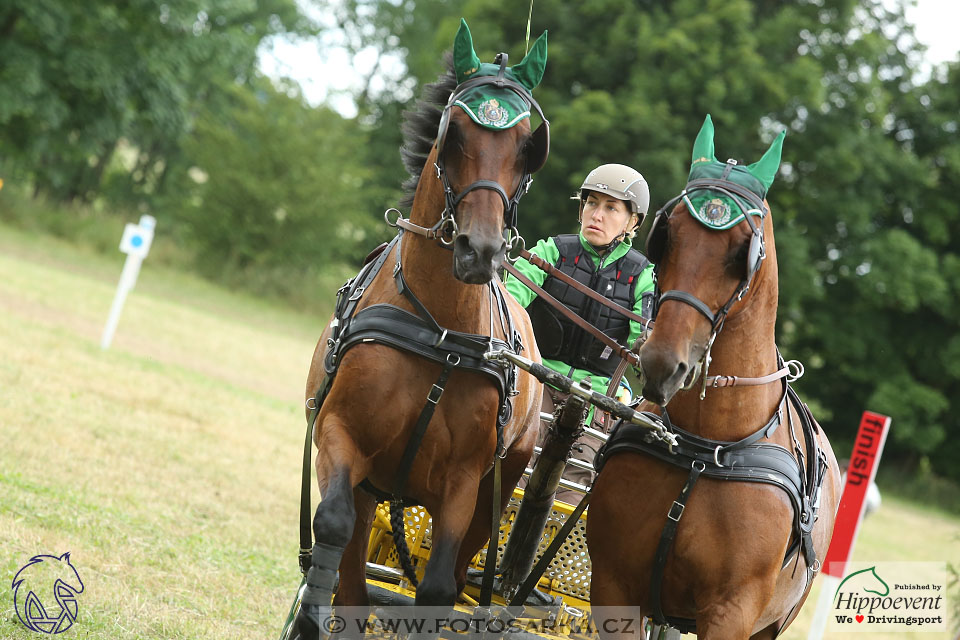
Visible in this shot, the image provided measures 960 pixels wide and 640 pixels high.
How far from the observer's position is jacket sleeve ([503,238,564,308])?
16.6ft

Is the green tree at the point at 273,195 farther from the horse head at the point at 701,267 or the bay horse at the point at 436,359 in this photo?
the horse head at the point at 701,267

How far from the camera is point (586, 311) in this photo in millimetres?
5070

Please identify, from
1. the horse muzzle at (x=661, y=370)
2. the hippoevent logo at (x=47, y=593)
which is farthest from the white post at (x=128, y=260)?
the horse muzzle at (x=661, y=370)

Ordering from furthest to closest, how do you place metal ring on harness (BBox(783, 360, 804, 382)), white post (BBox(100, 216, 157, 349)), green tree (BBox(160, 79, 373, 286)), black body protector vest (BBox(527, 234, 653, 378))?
1. green tree (BBox(160, 79, 373, 286))
2. white post (BBox(100, 216, 157, 349))
3. black body protector vest (BBox(527, 234, 653, 378))
4. metal ring on harness (BBox(783, 360, 804, 382))

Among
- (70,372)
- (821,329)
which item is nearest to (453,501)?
(70,372)

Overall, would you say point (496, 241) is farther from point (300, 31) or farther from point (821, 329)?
point (300, 31)

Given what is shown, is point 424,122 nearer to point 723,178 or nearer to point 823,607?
point 723,178

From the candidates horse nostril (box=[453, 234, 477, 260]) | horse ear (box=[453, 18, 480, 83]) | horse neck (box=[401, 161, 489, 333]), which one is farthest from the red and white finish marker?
horse nostril (box=[453, 234, 477, 260])

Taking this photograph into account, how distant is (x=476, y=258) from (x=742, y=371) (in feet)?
3.59

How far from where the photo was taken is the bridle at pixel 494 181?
331 cm

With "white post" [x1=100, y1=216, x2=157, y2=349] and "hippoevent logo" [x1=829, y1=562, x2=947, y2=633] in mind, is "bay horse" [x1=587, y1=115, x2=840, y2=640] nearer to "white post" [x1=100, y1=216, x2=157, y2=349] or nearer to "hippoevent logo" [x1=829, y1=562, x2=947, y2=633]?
"hippoevent logo" [x1=829, y1=562, x2=947, y2=633]

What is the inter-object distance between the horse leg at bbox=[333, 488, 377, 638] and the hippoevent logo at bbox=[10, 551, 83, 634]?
1.30 m

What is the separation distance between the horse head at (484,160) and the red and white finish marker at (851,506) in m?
3.75

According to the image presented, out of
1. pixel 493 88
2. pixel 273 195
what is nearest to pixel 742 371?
pixel 493 88
